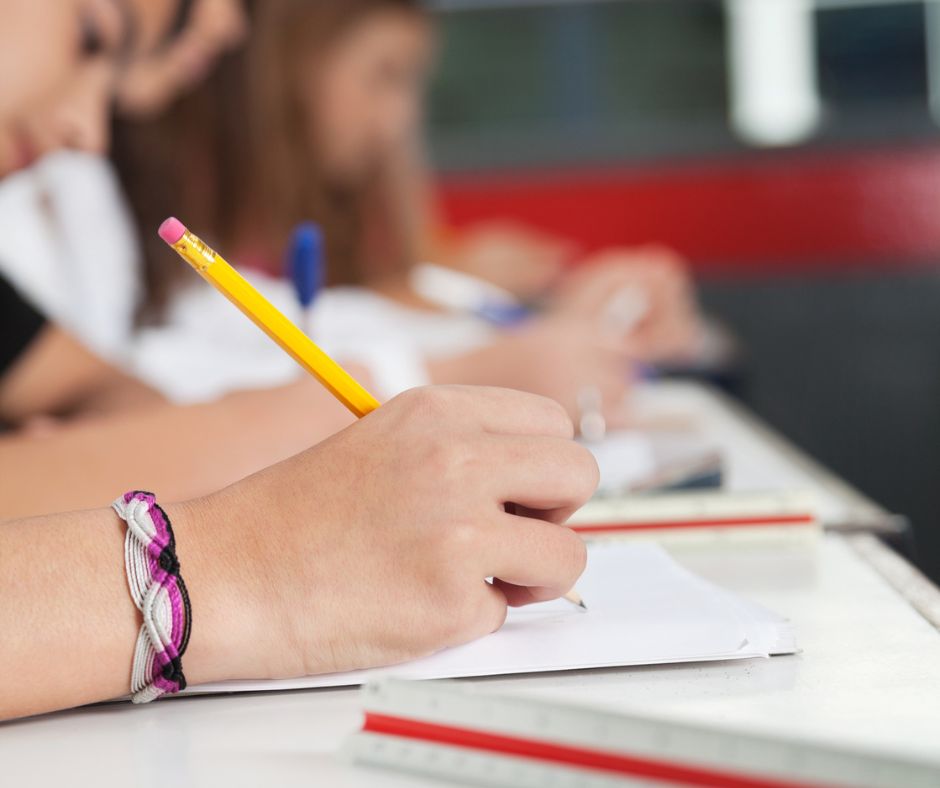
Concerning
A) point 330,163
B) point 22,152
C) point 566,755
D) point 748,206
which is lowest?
point 566,755

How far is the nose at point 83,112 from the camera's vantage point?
1.02 metres

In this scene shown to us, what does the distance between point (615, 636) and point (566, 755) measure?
13cm

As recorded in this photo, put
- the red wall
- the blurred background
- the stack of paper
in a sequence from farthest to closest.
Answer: the red wall
the blurred background
the stack of paper

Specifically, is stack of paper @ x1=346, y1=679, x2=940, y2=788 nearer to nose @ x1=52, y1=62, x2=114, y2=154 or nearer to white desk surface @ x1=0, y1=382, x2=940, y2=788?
white desk surface @ x1=0, y1=382, x2=940, y2=788

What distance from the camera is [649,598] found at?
537 mm

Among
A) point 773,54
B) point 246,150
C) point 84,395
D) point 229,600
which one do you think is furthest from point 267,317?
point 773,54

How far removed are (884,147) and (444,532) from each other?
2861mm

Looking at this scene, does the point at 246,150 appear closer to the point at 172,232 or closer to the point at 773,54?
the point at 172,232

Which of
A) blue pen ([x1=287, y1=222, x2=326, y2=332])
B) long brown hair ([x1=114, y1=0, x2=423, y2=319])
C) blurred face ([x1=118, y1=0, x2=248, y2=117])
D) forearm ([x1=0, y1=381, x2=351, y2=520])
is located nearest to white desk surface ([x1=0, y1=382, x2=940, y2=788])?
forearm ([x1=0, y1=381, x2=351, y2=520])

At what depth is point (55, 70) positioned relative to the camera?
1.00 m

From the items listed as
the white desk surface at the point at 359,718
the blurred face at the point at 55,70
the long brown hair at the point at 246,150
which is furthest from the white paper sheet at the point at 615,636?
the long brown hair at the point at 246,150

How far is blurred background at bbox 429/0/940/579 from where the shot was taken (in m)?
2.84

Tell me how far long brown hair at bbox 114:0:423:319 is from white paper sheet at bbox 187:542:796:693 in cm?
113

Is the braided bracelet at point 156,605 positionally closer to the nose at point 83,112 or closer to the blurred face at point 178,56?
the nose at point 83,112
